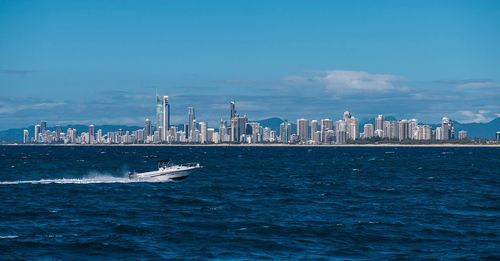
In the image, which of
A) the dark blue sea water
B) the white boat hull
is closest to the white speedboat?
the white boat hull

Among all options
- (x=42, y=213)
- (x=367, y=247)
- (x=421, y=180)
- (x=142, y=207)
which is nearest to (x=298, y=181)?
(x=421, y=180)

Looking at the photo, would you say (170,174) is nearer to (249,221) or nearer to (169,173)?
(169,173)

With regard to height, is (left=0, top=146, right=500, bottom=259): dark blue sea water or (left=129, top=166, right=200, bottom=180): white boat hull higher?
(left=129, top=166, right=200, bottom=180): white boat hull

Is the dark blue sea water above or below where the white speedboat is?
below

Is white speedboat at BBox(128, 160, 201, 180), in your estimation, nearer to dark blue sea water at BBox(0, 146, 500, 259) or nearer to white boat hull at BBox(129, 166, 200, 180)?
white boat hull at BBox(129, 166, 200, 180)

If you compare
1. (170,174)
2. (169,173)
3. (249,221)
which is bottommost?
(249,221)

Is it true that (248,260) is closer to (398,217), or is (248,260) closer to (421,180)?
(398,217)

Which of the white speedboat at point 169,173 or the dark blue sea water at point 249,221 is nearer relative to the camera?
the dark blue sea water at point 249,221

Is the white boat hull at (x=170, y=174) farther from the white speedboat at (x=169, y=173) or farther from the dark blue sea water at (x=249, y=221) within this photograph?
the dark blue sea water at (x=249, y=221)

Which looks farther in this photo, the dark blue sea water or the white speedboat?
the white speedboat

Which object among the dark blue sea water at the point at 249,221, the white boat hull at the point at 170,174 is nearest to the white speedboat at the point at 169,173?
the white boat hull at the point at 170,174

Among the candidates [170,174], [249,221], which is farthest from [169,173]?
[249,221]

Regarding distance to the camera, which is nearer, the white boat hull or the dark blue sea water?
the dark blue sea water

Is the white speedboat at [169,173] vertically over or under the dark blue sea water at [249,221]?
over
